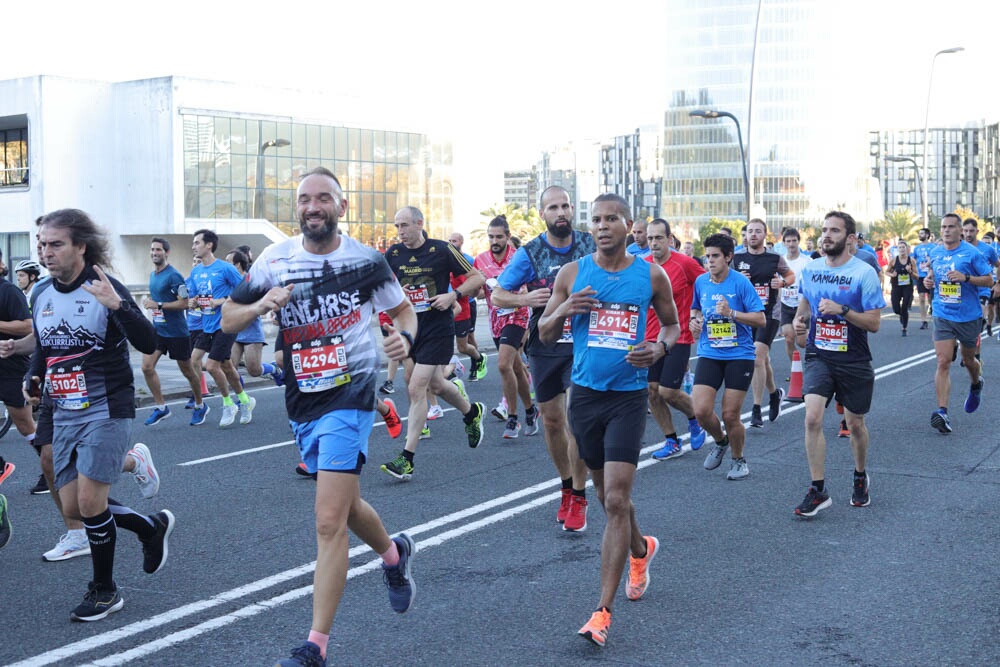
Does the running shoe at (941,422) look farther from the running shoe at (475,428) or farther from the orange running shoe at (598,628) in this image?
the orange running shoe at (598,628)

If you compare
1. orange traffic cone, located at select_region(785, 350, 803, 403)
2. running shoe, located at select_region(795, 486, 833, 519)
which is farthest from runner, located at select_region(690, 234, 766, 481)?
orange traffic cone, located at select_region(785, 350, 803, 403)

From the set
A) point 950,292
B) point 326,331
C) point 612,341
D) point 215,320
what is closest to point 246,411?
point 215,320

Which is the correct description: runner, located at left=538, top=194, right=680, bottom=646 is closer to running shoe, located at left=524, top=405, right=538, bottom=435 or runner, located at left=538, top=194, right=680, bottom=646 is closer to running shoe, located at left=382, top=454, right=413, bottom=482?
running shoe, located at left=382, top=454, right=413, bottom=482

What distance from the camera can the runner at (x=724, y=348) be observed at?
8.57 meters

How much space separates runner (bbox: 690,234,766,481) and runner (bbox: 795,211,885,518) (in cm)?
97

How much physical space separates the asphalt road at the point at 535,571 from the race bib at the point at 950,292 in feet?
6.17

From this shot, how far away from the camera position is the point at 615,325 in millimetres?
5379

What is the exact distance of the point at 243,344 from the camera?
12.8m

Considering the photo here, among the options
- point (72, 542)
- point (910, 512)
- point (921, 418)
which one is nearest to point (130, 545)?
point (72, 542)

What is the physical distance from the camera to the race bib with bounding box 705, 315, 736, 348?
873cm

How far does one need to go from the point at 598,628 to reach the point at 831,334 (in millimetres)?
3494

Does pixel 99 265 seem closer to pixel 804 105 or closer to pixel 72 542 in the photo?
pixel 72 542

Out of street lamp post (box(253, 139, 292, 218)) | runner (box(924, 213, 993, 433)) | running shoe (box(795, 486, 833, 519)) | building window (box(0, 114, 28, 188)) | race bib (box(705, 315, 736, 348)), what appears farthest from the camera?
street lamp post (box(253, 139, 292, 218))

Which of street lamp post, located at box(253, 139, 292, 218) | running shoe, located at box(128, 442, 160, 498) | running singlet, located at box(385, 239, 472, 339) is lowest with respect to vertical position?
running shoe, located at box(128, 442, 160, 498)
